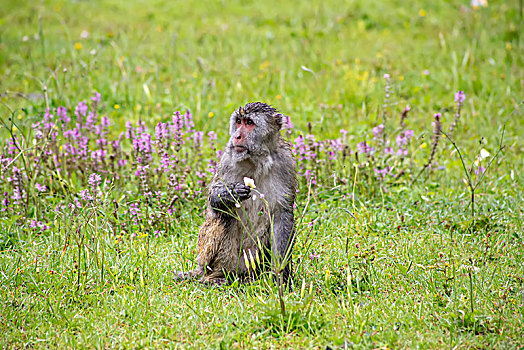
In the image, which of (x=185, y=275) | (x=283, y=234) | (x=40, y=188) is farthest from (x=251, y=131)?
(x=40, y=188)

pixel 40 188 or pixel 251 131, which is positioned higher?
pixel 251 131

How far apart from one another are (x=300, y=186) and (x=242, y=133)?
7.31 feet

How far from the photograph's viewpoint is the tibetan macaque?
4562mm

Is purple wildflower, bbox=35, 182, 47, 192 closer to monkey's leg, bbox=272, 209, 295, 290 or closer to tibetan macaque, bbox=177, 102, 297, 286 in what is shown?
tibetan macaque, bbox=177, 102, 297, 286

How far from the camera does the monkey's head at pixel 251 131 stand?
455 centimetres

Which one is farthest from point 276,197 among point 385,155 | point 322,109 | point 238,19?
point 238,19

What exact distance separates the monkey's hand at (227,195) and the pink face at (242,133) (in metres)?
0.29

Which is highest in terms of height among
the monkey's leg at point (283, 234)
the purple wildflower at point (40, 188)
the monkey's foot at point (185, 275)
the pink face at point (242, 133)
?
the pink face at point (242, 133)

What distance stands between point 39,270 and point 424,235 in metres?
3.46

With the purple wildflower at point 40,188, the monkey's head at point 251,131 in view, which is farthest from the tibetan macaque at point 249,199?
the purple wildflower at point 40,188

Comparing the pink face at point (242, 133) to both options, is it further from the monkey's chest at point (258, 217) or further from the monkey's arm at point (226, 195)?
the monkey's chest at point (258, 217)

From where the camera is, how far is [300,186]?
21.8 feet

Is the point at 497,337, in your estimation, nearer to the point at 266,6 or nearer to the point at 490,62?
the point at 490,62

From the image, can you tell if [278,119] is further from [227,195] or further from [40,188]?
[40,188]
